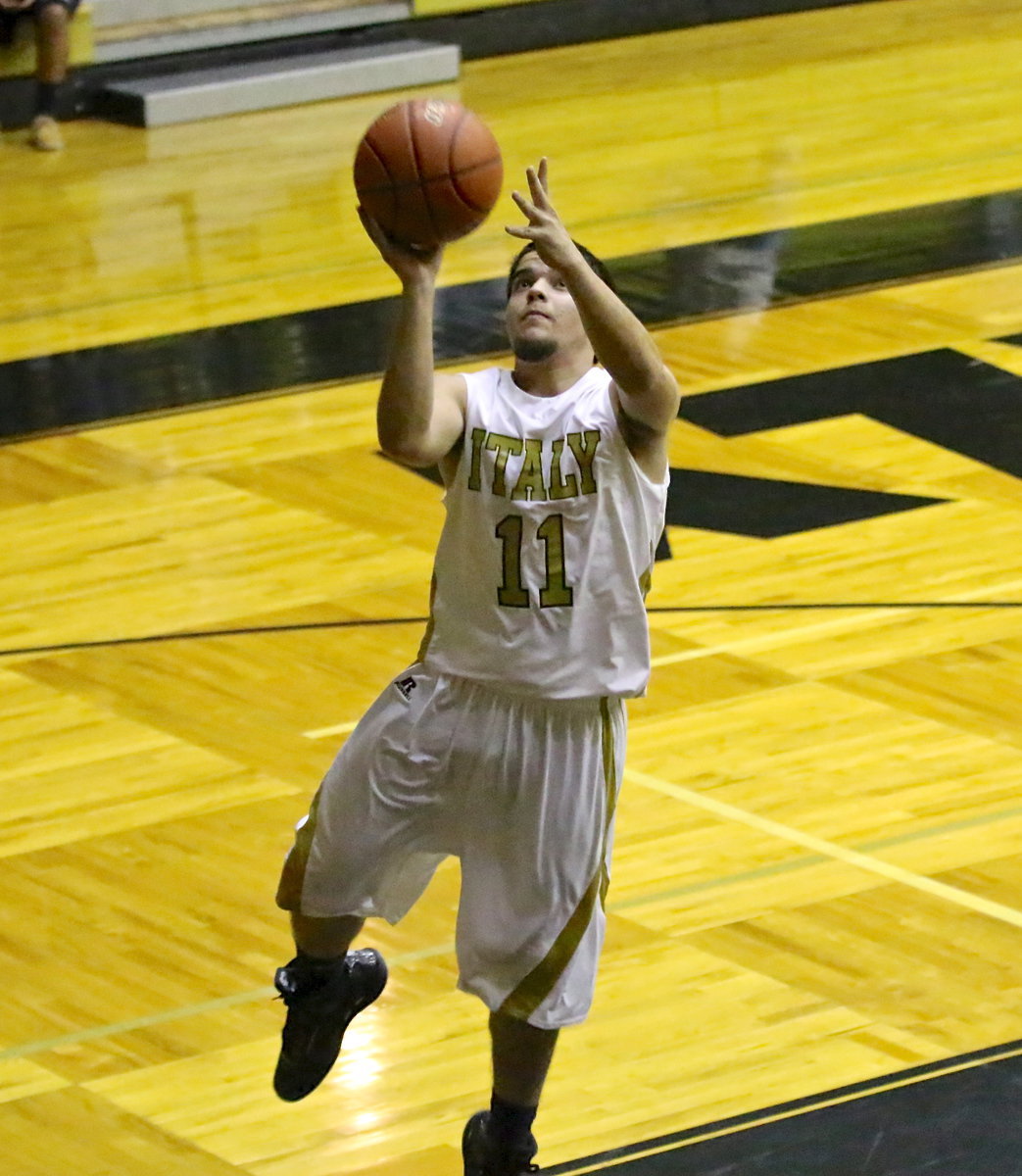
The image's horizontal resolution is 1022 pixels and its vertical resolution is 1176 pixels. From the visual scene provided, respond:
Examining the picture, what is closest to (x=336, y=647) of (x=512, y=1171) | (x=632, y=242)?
(x=512, y=1171)

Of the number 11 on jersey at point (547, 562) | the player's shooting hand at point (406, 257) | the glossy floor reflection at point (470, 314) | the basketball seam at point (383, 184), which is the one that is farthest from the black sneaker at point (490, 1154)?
the glossy floor reflection at point (470, 314)

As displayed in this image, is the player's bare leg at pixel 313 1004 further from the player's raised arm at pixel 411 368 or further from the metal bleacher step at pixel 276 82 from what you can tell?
the metal bleacher step at pixel 276 82

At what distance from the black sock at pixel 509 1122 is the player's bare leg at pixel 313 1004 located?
1.11 ft

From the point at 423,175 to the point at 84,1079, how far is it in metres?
1.86

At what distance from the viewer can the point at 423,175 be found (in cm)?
354

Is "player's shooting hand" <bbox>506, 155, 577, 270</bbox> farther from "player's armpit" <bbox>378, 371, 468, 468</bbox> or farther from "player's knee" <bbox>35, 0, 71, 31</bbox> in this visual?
"player's knee" <bbox>35, 0, 71, 31</bbox>

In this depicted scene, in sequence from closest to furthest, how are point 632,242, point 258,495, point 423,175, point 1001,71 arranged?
point 423,175
point 258,495
point 632,242
point 1001,71

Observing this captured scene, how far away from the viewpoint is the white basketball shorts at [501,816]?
3699 mm

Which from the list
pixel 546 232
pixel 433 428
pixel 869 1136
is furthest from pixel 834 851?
pixel 546 232

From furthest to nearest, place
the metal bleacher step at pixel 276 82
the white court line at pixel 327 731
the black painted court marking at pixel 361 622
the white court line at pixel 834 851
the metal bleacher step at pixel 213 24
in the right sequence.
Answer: the metal bleacher step at pixel 213 24 → the metal bleacher step at pixel 276 82 → the black painted court marking at pixel 361 622 → the white court line at pixel 327 731 → the white court line at pixel 834 851

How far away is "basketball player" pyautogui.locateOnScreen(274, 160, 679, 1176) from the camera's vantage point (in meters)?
3.59

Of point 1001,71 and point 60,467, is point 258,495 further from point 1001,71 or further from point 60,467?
point 1001,71

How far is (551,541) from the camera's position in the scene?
361 cm

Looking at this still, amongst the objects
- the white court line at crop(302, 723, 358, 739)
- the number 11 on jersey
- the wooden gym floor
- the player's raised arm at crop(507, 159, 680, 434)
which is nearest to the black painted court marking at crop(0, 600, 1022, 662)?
the wooden gym floor
